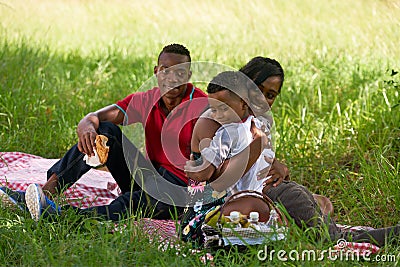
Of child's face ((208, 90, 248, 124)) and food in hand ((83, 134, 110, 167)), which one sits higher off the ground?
child's face ((208, 90, 248, 124))

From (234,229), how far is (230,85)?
65cm

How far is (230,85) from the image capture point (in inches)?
113

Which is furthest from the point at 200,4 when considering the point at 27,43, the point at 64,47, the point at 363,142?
the point at 363,142

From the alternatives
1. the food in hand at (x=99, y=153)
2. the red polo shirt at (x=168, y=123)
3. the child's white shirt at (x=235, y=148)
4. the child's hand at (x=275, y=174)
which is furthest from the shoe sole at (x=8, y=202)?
the child's hand at (x=275, y=174)

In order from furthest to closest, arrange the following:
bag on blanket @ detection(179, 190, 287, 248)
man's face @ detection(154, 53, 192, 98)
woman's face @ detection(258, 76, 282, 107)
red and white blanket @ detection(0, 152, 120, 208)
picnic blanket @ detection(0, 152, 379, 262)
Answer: red and white blanket @ detection(0, 152, 120, 208), man's face @ detection(154, 53, 192, 98), picnic blanket @ detection(0, 152, 379, 262), woman's face @ detection(258, 76, 282, 107), bag on blanket @ detection(179, 190, 287, 248)

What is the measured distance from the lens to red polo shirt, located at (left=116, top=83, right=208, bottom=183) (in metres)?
3.39

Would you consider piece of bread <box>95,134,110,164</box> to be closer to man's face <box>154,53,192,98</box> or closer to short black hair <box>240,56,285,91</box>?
man's face <box>154,53,192,98</box>

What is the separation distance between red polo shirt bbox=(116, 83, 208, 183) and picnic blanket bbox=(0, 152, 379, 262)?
0.35 metres

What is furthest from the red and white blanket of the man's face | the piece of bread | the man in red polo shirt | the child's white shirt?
the child's white shirt

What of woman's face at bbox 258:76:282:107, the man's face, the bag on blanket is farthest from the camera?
the man's face

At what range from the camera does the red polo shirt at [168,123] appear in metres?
3.39

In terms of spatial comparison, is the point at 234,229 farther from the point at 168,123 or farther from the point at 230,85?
the point at 168,123

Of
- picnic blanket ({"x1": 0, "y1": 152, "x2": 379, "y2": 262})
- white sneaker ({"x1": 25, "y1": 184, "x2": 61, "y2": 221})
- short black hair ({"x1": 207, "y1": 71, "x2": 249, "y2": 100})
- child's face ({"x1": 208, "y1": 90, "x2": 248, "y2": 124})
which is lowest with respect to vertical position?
picnic blanket ({"x1": 0, "y1": 152, "x2": 379, "y2": 262})

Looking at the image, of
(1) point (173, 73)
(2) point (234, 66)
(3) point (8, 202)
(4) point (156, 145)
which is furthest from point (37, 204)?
(2) point (234, 66)
